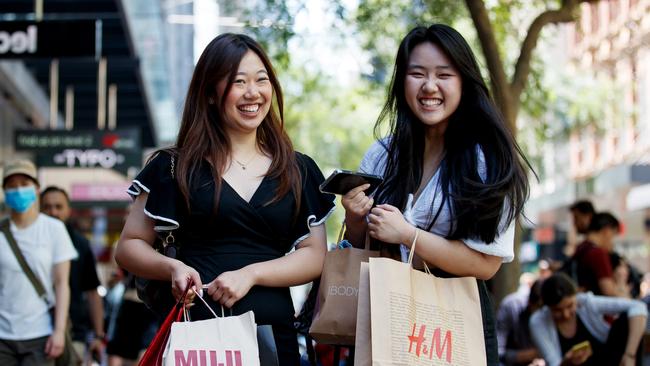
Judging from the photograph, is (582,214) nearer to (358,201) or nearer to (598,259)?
(598,259)

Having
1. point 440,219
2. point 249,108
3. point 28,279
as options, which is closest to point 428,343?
point 440,219

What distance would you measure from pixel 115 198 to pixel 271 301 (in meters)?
21.0

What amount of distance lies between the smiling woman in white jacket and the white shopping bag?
547 cm

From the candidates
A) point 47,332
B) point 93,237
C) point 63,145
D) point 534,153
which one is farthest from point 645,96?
point 47,332

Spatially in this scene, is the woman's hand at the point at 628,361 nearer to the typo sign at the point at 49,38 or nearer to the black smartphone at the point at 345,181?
the black smartphone at the point at 345,181

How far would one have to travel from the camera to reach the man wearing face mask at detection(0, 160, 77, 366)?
7.84m

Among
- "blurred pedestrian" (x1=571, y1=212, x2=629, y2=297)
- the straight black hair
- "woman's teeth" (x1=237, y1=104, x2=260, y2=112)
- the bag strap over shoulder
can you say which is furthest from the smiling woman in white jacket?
"woman's teeth" (x1=237, y1=104, x2=260, y2=112)

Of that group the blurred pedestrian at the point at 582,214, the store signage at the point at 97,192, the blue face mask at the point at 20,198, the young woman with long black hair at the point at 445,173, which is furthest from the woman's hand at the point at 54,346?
the store signage at the point at 97,192

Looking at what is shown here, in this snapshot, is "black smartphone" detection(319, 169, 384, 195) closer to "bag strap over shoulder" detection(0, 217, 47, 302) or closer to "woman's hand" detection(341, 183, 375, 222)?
"woman's hand" detection(341, 183, 375, 222)

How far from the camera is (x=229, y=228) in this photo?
4582 mm

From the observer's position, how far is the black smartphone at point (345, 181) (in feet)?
14.4

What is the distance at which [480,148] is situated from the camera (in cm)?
471

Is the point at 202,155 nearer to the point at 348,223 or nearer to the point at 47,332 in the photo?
the point at 348,223

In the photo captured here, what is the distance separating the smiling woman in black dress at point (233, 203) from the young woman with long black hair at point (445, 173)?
0.83 ft
